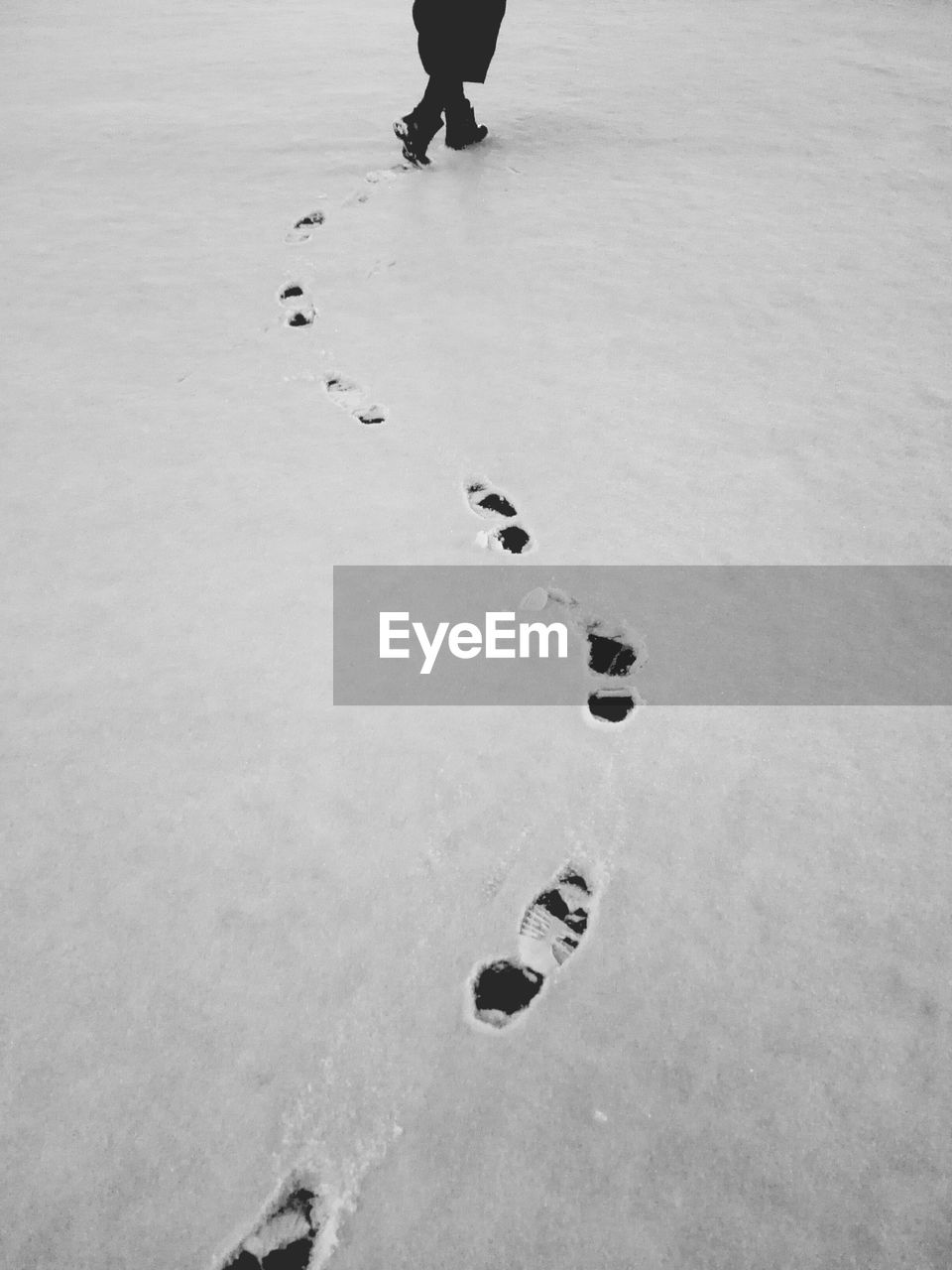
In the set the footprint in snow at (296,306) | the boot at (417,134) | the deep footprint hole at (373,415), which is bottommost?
the deep footprint hole at (373,415)

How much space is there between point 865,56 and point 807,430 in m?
2.53

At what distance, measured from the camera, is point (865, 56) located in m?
2.82

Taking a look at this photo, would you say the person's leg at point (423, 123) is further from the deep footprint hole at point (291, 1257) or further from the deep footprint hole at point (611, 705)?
the deep footprint hole at point (291, 1257)

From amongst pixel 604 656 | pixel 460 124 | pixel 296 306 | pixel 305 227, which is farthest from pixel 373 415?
pixel 460 124

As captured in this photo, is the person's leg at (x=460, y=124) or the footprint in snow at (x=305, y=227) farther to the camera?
the person's leg at (x=460, y=124)

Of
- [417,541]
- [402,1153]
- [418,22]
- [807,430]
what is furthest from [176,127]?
[402,1153]

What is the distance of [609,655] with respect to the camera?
1.14 m

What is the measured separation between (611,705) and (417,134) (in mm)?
2094

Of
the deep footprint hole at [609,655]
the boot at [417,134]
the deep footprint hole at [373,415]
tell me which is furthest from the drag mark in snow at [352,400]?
the boot at [417,134]

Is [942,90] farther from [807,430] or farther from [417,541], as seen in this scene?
[417,541]

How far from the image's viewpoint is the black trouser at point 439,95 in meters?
2.14

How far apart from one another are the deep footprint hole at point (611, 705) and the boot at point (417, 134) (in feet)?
6.75

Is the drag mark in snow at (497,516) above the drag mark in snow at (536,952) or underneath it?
above

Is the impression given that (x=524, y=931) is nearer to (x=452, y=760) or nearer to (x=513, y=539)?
(x=452, y=760)
